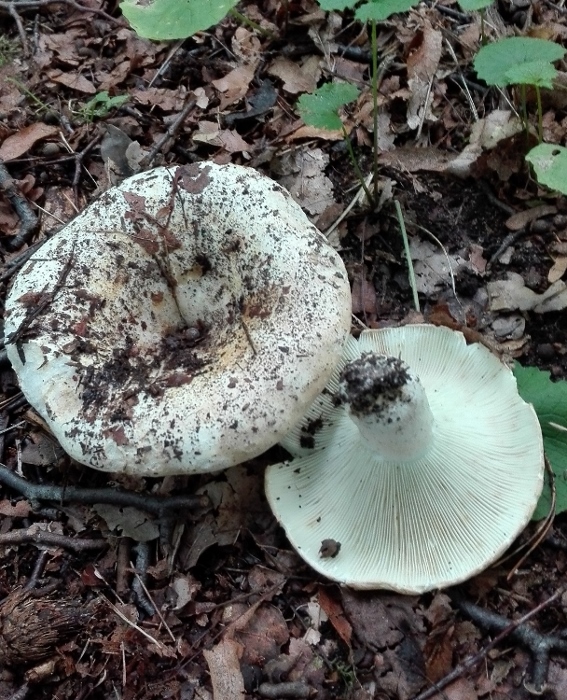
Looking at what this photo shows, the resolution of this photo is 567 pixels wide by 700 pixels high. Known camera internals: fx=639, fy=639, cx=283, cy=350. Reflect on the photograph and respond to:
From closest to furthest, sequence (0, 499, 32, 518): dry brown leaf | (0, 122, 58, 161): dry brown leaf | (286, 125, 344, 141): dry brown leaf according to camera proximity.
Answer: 1. (0, 499, 32, 518): dry brown leaf
2. (286, 125, 344, 141): dry brown leaf
3. (0, 122, 58, 161): dry brown leaf

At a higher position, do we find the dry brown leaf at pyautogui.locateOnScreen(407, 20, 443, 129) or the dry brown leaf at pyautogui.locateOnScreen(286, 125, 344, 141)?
the dry brown leaf at pyautogui.locateOnScreen(407, 20, 443, 129)

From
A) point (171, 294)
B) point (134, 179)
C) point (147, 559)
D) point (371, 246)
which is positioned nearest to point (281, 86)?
point (371, 246)

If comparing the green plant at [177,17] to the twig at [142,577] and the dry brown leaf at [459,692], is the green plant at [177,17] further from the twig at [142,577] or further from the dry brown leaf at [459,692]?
the dry brown leaf at [459,692]

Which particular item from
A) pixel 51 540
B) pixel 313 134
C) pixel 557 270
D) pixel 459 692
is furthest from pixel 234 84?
pixel 459 692

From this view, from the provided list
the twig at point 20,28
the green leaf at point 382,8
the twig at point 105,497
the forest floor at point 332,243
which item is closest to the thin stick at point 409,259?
the forest floor at point 332,243

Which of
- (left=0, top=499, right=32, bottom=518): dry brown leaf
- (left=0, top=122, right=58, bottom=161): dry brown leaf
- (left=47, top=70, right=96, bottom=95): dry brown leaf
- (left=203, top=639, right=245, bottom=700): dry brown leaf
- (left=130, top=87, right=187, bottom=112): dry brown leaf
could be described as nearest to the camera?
(left=203, top=639, right=245, bottom=700): dry brown leaf

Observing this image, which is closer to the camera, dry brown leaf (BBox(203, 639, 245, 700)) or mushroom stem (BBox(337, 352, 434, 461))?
mushroom stem (BBox(337, 352, 434, 461))

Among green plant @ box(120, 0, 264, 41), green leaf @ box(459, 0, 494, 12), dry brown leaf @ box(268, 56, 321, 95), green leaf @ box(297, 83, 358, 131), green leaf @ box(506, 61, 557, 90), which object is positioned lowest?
dry brown leaf @ box(268, 56, 321, 95)

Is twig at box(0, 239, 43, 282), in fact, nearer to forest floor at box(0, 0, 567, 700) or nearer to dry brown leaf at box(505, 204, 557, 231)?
forest floor at box(0, 0, 567, 700)

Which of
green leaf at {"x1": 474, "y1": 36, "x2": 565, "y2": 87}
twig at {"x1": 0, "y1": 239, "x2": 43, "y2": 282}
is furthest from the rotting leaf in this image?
green leaf at {"x1": 474, "y1": 36, "x2": 565, "y2": 87}
